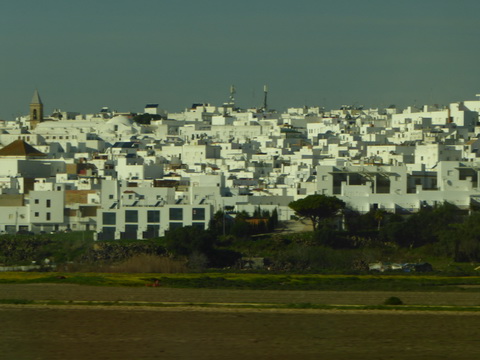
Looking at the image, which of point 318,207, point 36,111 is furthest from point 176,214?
point 36,111

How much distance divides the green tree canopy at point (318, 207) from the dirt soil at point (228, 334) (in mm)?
21094

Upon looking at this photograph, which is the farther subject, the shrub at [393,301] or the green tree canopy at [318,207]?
the green tree canopy at [318,207]

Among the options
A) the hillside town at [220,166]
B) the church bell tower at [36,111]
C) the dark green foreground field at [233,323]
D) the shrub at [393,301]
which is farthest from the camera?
the church bell tower at [36,111]

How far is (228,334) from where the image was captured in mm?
18062

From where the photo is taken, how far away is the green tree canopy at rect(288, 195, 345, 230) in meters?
42.3

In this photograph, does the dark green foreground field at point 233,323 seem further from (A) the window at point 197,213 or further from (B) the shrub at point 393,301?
(A) the window at point 197,213

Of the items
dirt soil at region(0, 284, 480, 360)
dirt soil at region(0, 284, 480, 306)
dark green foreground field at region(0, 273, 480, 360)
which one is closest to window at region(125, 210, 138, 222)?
dirt soil at region(0, 284, 480, 306)

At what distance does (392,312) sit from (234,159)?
170 feet

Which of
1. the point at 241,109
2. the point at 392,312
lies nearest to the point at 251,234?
the point at 392,312

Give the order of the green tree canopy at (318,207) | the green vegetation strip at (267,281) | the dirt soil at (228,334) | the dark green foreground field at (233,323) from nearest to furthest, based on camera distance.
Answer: the dirt soil at (228,334)
the dark green foreground field at (233,323)
the green vegetation strip at (267,281)
the green tree canopy at (318,207)

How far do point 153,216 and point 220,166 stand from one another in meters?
26.0

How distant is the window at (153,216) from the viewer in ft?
141

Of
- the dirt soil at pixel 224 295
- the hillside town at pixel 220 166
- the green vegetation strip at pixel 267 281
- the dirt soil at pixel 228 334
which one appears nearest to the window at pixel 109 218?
the hillside town at pixel 220 166

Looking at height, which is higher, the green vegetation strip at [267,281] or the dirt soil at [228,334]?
the green vegetation strip at [267,281]
